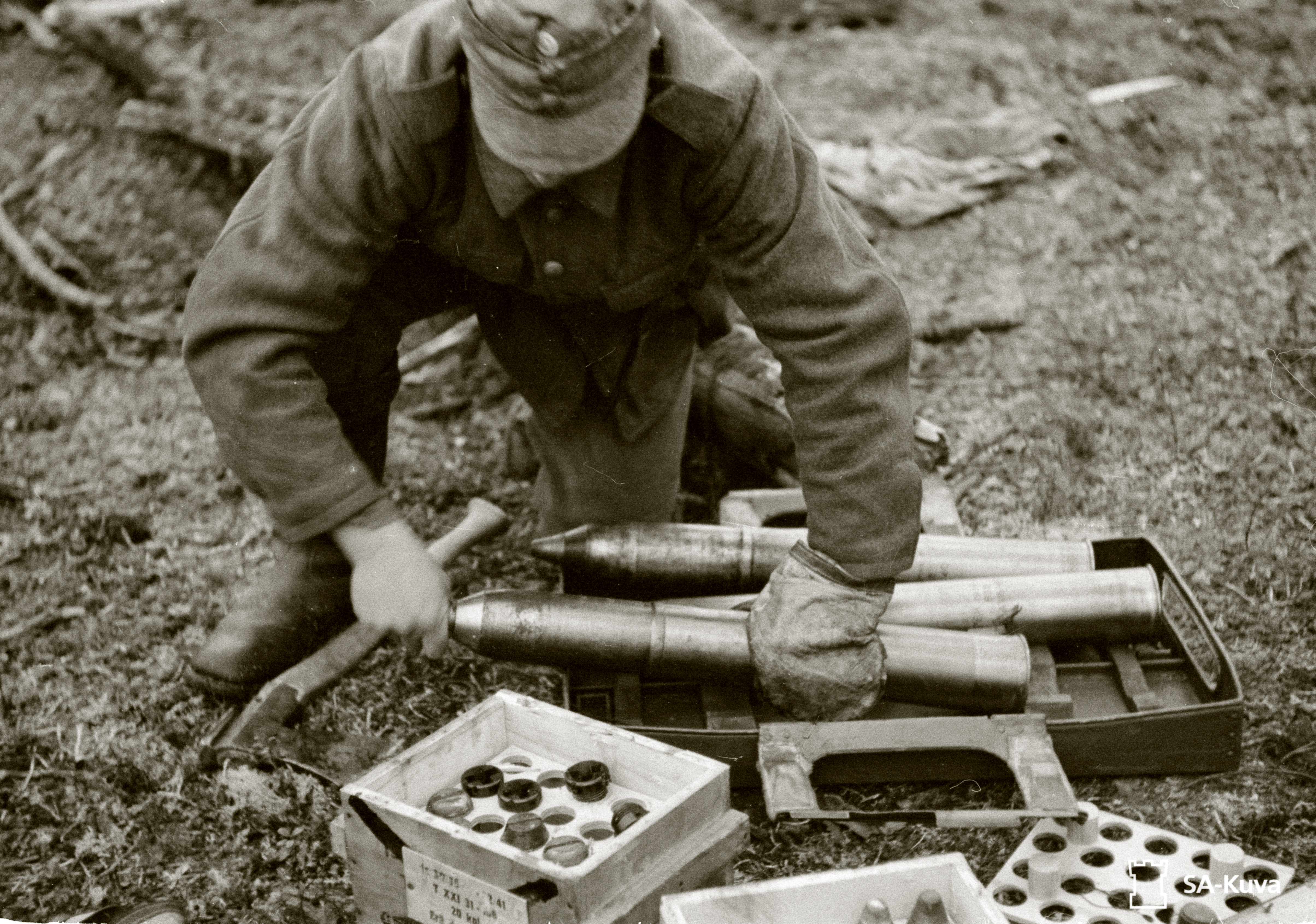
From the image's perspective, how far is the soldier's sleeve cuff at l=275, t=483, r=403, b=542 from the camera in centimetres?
273

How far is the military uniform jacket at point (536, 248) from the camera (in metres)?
2.62

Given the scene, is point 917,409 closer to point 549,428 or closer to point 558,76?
point 549,428

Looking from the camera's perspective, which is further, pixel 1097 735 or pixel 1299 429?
pixel 1299 429

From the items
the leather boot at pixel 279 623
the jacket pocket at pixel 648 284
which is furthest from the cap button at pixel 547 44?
the leather boot at pixel 279 623

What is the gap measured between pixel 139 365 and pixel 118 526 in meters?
1.14

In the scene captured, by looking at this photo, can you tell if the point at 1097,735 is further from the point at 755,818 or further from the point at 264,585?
the point at 264,585

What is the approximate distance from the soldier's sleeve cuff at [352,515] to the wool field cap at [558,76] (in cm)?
78

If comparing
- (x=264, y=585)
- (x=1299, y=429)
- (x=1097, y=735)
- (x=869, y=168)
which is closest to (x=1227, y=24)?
(x=869, y=168)

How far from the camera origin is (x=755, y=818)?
2771 millimetres

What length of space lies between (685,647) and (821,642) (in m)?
0.30

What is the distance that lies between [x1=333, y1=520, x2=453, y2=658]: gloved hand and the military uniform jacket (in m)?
0.08

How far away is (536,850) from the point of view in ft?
7.38

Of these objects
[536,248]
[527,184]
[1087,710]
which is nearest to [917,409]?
[1087,710]

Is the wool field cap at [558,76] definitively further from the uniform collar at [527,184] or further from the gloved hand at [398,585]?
the gloved hand at [398,585]
